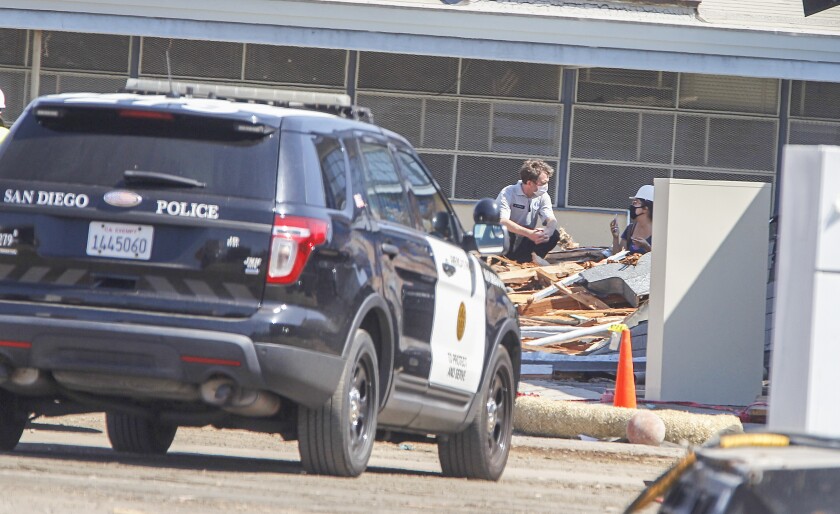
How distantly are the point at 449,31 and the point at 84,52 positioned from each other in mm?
6061

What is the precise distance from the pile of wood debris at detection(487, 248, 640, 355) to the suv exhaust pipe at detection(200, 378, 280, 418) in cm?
839

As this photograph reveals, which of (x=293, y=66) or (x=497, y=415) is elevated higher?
(x=293, y=66)

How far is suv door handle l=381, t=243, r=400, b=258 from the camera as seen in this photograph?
7.75 metres

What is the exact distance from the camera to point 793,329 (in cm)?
638

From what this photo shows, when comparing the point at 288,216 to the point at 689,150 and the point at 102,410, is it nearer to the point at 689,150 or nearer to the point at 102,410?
the point at 102,410

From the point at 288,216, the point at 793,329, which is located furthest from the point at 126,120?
the point at 793,329

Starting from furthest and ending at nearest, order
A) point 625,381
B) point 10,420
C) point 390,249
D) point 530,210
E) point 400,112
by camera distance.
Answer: point 400,112 → point 530,210 → point 625,381 → point 10,420 → point 390,249

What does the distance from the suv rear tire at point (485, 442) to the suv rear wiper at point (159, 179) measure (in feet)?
7.43

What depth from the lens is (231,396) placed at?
714cm

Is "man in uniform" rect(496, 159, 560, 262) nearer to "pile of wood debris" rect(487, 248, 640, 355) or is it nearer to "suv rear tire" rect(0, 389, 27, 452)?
"pile of wood debris" rect(487, 248, 640, 355)

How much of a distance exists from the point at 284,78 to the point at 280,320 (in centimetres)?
1801

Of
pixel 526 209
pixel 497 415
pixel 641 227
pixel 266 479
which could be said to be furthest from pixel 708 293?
pixel 266 479

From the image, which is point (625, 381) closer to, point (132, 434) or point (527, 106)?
point (132, 434)

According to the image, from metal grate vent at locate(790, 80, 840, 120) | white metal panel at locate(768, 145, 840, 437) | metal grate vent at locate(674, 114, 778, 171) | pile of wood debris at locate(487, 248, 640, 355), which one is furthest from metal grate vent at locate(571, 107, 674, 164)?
white metal panel at locate(768, 145, 840, 437)
